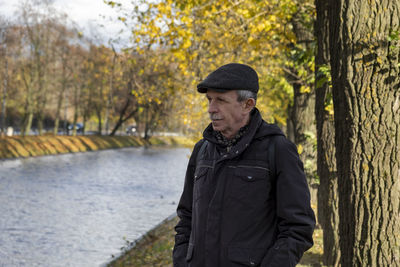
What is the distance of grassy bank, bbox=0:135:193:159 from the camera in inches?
1474

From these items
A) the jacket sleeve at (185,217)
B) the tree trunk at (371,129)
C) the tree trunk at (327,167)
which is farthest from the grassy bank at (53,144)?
the jacket sleeve at (185,217)

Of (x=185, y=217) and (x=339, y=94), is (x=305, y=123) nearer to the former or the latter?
(x=339, y=94)

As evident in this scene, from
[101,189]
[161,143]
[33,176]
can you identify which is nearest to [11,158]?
[33,176]

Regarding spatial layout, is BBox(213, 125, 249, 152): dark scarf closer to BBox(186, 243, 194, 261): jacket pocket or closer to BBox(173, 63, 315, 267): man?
BBox(173, 63, 315, 267): man

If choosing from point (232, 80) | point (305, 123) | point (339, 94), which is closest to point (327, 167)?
point (339, 94)

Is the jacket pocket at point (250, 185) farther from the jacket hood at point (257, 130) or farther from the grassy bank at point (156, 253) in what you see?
the grassy bank at point (156, 253)

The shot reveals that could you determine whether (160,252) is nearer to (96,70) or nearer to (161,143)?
(96,70)

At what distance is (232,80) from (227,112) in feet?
0.55

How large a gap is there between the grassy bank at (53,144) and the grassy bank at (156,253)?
6292mm

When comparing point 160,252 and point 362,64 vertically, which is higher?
point 362,64

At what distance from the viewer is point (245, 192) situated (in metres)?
2.84

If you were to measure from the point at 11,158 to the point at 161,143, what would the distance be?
138ft

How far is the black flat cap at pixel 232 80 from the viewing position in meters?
2.96

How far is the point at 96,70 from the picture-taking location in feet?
185
